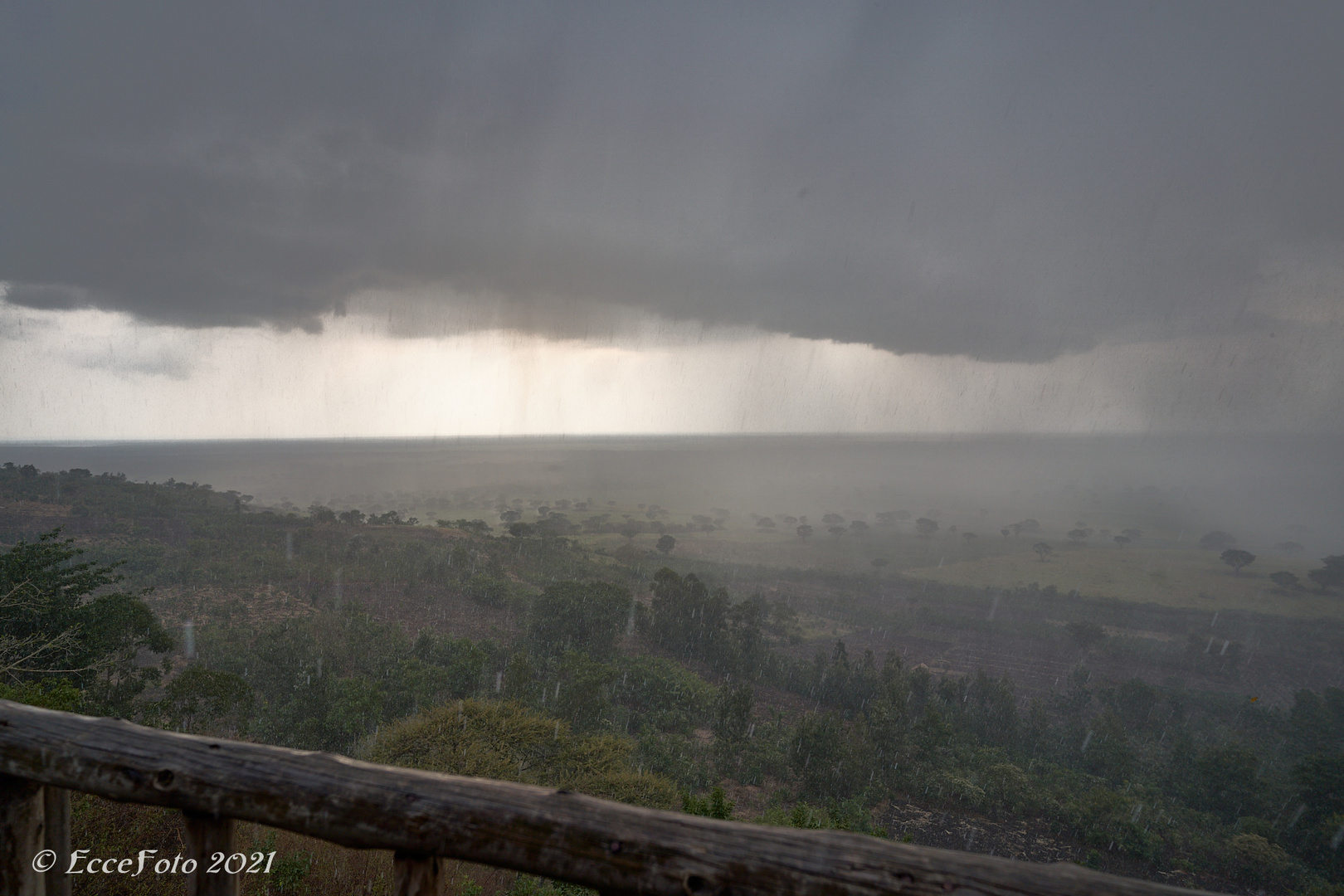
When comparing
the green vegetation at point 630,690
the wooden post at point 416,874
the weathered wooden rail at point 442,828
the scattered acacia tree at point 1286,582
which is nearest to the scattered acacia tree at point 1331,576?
the scattered acacia tree at point 1286,582

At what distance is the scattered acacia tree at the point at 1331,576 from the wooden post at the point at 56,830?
131 meters

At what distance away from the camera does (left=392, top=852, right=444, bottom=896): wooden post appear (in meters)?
2.17

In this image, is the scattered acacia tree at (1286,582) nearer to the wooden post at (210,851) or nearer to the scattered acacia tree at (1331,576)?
the scattered acacia tree at (1331,576)

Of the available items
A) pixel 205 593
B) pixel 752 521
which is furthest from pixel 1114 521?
pixel 205 593

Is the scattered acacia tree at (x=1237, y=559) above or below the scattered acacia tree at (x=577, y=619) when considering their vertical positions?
above

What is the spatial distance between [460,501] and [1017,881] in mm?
151057

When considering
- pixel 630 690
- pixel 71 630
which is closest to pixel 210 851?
pixel 71 630

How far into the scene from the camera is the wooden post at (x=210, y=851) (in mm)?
2359

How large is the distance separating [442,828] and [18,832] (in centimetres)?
219

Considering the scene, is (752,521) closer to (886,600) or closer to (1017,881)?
(886,600)

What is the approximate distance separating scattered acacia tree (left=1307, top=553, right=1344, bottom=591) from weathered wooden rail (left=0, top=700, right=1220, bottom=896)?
12893 centimetres

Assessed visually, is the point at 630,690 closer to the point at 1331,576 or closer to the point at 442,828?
the point at 442,828

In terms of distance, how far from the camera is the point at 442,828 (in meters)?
2.07

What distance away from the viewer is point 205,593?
Answer: 1544 inches
